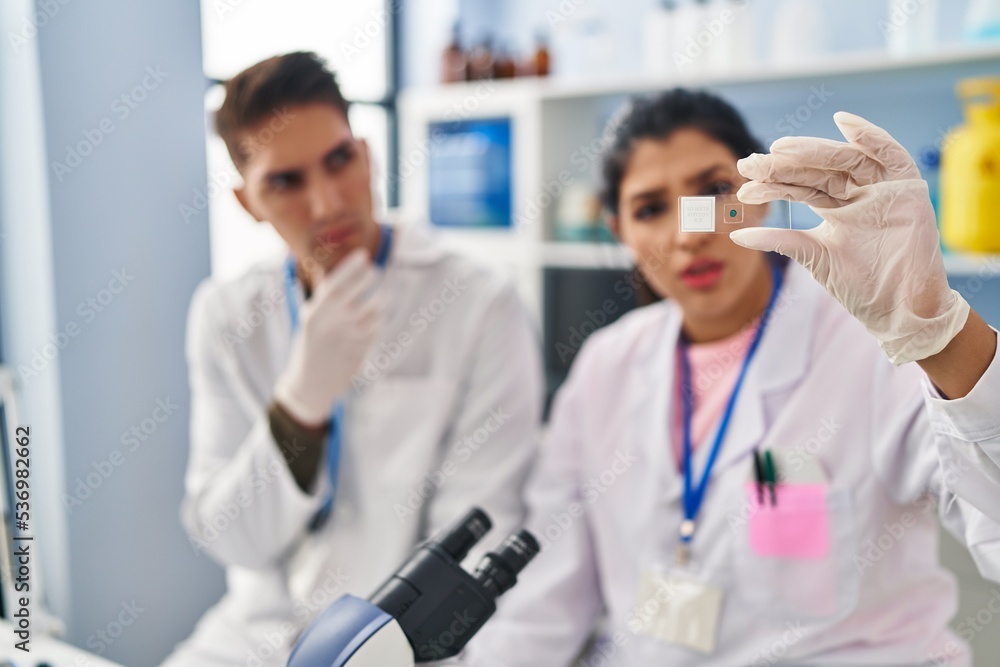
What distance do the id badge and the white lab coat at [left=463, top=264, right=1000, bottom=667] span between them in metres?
0.02

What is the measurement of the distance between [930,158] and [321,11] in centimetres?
146

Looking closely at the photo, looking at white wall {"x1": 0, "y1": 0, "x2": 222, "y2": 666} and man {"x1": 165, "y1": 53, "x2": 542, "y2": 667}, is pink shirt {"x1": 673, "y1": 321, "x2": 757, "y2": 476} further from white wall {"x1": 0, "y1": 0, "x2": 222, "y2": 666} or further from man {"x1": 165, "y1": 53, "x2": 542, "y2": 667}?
white wall {"x1": 0, "y1": 0, "x2": 222, "y2": 666}

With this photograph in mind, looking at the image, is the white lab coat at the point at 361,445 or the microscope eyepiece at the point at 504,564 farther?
the white lab coat at the point at 361,445

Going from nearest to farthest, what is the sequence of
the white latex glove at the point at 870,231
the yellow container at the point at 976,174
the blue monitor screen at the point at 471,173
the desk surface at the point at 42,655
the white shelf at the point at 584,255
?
the white latex glove at the point at 870,231 → the desk surface at the point at 42,655 → the yellow container at the point at 976,174 → the white shelf at the point at 584,255 → the blue monitor screen at the point at 471,173

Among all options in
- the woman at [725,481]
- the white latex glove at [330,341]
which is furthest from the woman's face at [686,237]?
the white latex glove at [330,341]

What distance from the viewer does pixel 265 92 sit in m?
1.10

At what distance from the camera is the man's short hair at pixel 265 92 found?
A: 110 cm

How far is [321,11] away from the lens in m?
1.52

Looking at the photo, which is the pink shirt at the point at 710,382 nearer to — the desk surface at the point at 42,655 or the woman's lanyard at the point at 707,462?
the woman's lanyard at the point at 707,462

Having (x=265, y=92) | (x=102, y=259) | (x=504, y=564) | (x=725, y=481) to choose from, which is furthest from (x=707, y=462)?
(x=102, y=259)

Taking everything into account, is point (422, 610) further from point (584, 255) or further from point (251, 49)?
point (584, 255)

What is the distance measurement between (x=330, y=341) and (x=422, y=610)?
0.53m

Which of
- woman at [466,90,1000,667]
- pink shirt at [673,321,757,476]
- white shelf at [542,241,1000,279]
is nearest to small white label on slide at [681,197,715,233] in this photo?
woman at [466,90,1000,667]

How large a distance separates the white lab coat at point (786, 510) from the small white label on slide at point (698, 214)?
419 millimetres
